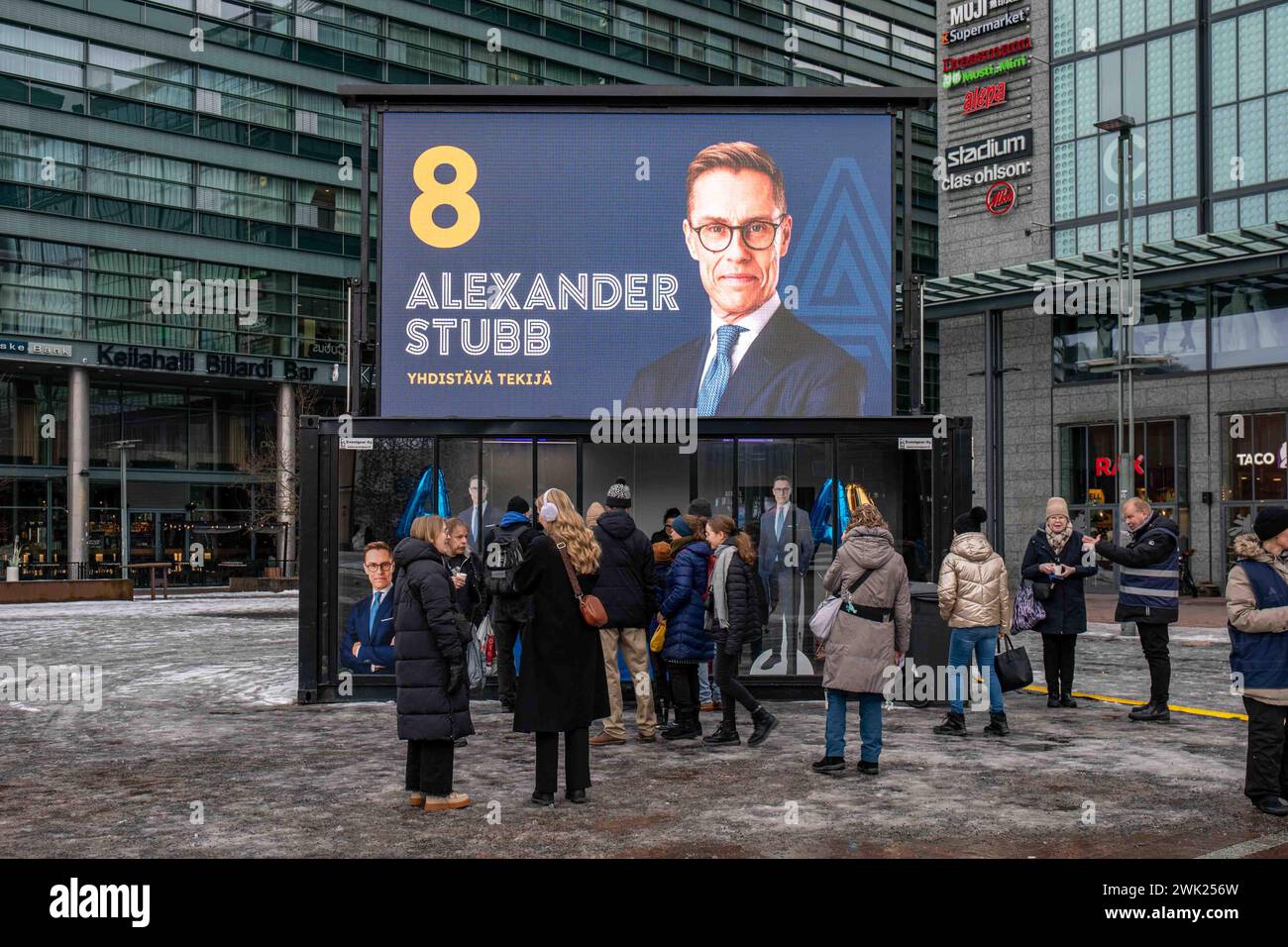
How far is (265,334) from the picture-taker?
47.5m

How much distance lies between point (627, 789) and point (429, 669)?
170cm

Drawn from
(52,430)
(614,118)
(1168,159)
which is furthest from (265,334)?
(614,118)

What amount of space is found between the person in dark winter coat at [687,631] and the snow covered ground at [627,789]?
393 mm

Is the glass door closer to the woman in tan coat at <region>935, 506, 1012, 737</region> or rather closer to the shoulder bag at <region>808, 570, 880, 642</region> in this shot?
the woman in tan coat at <region>935, 506, 1012, 737</region>

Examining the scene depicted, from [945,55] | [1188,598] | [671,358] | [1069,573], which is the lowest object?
[1188,598]

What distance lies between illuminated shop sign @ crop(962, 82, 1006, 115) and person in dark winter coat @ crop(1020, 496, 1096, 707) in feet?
102

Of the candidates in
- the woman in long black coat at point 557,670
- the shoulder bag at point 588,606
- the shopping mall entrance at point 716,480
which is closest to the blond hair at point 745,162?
the shopping mall entrance at point 716,480

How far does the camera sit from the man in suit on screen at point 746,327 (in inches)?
541

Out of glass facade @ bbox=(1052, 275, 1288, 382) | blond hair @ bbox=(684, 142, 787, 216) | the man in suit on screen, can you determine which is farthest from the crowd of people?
glass facade @ bbox=(1052, 275, 1288, 382)

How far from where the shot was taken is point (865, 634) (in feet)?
29.1

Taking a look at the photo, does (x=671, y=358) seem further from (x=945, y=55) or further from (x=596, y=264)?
(x=945, y=55)

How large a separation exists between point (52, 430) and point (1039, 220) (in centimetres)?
3370
